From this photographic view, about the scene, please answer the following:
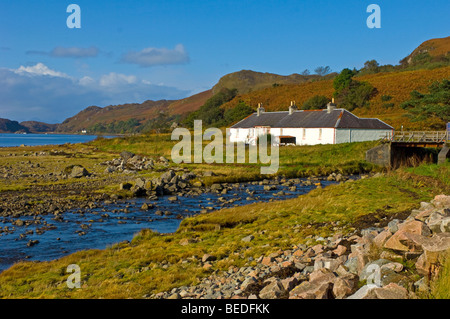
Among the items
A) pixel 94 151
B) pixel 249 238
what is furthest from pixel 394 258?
pixel 94 151

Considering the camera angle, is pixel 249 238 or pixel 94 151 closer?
pixel 249 238

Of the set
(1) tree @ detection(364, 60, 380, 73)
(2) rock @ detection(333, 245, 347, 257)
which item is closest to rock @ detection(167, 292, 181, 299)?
(2) rock @ detection(333, 245, 347, 257)

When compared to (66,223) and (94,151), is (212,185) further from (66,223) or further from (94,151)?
(94,151)

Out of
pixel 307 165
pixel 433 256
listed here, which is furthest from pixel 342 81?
pixel 433 256

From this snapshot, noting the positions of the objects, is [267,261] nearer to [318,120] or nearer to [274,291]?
[274,291]

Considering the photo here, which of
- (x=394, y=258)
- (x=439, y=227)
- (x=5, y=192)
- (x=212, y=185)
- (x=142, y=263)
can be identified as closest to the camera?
(x=394, y=258)

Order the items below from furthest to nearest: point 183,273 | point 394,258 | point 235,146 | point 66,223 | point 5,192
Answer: point 235,146
point 5,192
point 66,223
point 183,273
point 394,258

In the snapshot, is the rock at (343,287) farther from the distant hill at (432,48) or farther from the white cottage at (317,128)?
the distant hill at (432,48)

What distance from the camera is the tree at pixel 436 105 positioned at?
2265 inches

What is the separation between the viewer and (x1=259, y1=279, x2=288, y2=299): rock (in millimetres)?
8578

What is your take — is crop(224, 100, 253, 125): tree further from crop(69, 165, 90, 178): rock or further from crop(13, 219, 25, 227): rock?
crop(13, 219, 25, 227): rock

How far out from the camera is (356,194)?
22078mm

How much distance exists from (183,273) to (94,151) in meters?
71.2

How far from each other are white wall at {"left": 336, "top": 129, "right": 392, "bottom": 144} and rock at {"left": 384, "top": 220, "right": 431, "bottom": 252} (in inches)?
1850
